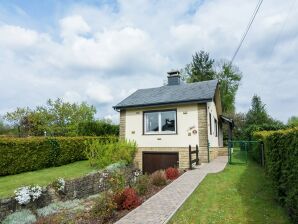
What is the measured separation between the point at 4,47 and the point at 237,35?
1111 centimetres

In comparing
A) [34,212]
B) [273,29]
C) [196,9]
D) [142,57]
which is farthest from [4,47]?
[273,29]

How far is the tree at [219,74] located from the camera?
45844mm

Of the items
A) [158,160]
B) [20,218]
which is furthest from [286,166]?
[158,160]

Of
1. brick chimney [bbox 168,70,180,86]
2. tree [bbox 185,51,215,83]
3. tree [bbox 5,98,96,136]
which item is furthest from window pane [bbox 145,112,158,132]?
tree [bbox 185,51,215,83]

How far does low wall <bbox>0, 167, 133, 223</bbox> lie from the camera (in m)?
7.29

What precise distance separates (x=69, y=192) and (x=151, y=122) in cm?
795

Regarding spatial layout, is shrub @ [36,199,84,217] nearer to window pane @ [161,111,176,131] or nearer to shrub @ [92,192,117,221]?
shrub @ [92,192,117,221]

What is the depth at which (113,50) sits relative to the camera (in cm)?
1383

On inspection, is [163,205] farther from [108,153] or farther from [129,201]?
[108,153]

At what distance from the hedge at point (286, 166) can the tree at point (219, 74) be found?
39.5 metres

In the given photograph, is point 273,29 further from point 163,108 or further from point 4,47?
point 4,47

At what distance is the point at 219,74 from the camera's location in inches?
1868

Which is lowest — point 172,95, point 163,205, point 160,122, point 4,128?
point 163,205

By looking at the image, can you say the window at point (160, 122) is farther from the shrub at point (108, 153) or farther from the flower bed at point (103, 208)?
the flower bed at point (103, 208)
